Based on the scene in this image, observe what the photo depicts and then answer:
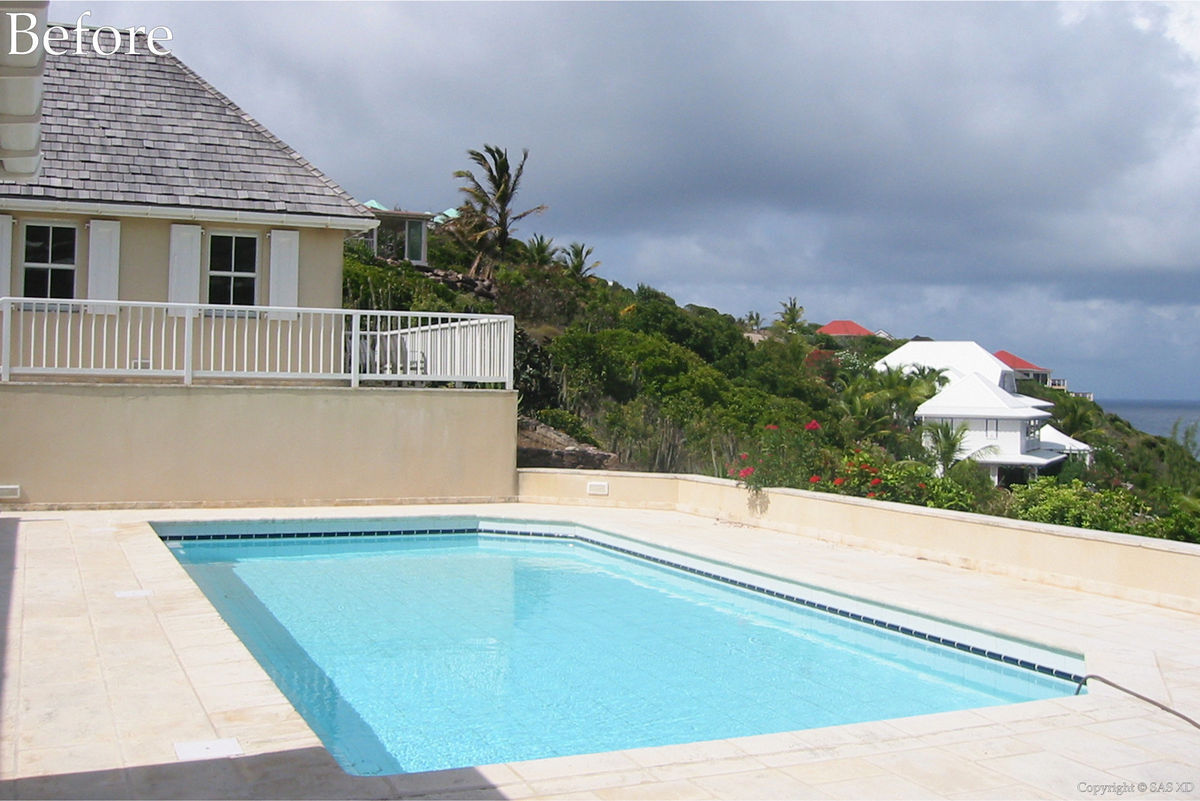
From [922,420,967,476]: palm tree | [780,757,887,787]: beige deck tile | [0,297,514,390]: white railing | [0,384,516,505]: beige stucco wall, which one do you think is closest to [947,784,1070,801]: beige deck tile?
[780,757,887,787]: beige deck tile

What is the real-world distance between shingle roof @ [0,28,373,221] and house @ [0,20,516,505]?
0.03 m

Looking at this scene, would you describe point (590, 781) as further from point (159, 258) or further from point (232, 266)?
point (159, 258)

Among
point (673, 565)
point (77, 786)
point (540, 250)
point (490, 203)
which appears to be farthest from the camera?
point (540, 250)

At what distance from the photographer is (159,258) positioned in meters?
15.3

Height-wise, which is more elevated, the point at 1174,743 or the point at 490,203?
the point at 490,203

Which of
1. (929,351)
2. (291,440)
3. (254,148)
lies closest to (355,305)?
(254,148)

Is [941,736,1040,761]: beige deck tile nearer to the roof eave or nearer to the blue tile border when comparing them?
the blue tile border

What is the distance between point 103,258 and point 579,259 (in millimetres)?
42092

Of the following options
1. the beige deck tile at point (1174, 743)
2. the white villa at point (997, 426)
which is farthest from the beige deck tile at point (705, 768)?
the white villa at point (997, 426)

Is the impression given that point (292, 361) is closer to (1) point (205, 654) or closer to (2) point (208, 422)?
(2) point (208, 422)

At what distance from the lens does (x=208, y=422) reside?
44.8 feet

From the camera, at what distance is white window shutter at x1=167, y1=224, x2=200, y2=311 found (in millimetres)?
15211

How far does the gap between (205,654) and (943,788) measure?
4.05 metres

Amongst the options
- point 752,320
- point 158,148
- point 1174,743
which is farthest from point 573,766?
point 752,320
